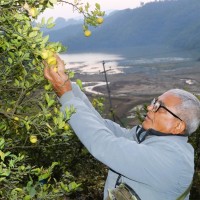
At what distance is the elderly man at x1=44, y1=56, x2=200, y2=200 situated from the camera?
2197 millimetres

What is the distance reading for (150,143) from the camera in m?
2.34

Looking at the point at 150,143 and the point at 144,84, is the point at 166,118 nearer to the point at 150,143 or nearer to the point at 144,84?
the point at 150,143

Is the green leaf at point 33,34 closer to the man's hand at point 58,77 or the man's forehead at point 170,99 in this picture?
the man's hand at point 58,77

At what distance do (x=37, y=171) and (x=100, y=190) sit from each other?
7187 millimetres

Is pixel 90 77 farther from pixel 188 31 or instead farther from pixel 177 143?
pixel 188 31

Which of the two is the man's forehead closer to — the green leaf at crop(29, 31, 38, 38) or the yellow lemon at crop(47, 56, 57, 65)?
the yellow lemon at crop(47, 56, 57, 65)

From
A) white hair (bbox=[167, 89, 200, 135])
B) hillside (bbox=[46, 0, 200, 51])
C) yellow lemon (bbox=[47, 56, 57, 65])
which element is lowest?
hillside (bbox=[46, 0, 200, 51])

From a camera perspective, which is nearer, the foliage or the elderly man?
the foliage

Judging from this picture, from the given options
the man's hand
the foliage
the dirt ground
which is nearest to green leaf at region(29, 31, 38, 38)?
the foliage

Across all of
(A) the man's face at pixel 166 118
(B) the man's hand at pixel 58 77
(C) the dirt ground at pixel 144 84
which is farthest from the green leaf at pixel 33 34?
(C) the dirt ground at pixel 144 84

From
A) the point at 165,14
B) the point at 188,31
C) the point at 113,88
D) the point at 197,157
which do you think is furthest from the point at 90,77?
the point at 165,14

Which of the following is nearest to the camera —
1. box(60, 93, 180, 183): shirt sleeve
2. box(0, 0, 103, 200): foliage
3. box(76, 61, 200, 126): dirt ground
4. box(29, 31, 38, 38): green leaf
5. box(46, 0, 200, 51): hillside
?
box(29, 31, 38, 38): green leaf

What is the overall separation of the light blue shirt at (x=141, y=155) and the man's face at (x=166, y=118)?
0.27 ft

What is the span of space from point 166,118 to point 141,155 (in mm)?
377
